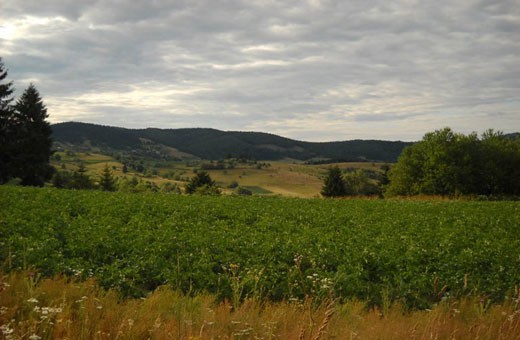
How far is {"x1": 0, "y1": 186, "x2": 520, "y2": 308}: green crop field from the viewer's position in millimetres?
9312

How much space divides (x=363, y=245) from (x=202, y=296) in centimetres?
793

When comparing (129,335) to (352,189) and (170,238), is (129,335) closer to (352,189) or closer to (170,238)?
(170,238)

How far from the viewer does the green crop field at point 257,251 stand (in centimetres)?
931

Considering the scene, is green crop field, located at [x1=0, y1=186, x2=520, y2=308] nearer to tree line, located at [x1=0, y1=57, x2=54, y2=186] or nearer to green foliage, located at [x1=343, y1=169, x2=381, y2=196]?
tree line, located at [x1=0, y1=57, x2=54, y2=186]

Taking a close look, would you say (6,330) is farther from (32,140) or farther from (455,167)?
(455,167)

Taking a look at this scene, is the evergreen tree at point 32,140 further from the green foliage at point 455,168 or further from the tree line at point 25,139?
the green foliage at point 455,168

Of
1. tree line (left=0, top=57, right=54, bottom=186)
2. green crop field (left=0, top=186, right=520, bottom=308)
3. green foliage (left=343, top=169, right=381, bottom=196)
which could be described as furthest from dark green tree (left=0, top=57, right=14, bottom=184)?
green foliage (left=343, top=169, right=381, bottom=196)

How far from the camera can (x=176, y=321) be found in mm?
5762

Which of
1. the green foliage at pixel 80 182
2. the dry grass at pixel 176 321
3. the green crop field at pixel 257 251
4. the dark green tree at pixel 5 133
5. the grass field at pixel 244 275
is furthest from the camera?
the green foliage at pixel 80 182

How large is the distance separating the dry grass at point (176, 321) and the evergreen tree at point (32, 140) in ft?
160

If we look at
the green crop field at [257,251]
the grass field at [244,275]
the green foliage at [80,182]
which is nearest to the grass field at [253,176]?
the green foliage at [80,182]

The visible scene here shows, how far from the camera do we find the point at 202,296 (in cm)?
797

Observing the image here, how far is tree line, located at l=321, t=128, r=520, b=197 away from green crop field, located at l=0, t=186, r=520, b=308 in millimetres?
41546

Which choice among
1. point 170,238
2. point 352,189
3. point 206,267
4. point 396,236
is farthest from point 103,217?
point 352,189
